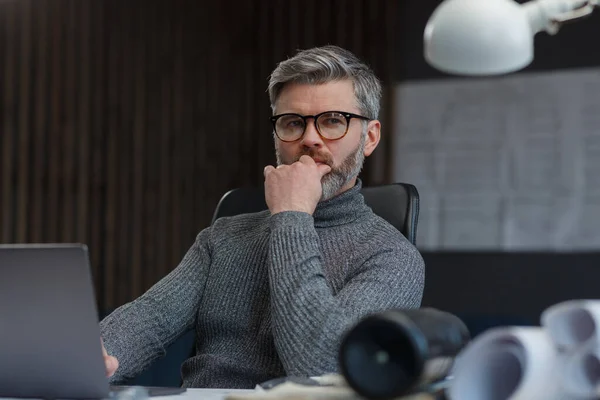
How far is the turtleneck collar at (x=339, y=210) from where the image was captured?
196 cm

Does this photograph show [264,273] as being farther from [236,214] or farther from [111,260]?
[111,260]

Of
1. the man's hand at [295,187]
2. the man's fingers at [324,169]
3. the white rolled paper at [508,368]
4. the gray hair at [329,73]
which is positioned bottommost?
the white rolled paper at [508,368]

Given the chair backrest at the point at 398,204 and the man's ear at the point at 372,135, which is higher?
the man's ear at the point at 372,135

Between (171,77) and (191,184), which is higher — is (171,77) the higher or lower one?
the higher one

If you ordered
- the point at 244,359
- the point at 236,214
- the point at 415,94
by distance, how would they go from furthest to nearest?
1. the point at 415,94
2. the point at 236,214
3. the point at 244,359

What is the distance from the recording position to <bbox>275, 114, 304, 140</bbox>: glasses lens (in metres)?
1.91

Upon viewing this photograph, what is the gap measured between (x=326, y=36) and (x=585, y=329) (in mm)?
3833

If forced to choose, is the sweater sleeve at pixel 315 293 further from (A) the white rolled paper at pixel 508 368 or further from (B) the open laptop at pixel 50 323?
(A) the white rolled paper at pixel 508 368

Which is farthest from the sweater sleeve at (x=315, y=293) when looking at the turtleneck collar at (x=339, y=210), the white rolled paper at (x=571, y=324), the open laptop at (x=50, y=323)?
the white rolled paper at (x=571, y=324)

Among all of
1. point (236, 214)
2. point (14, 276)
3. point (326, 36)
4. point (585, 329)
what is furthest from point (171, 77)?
point (585, 329)

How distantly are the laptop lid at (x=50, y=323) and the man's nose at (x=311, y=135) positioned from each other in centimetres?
85

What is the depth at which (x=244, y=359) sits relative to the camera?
5.97 feet

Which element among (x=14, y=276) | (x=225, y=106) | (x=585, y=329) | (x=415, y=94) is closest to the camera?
(x=585, y=329)

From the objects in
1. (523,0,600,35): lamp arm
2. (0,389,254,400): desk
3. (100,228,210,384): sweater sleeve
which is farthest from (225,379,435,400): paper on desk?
(100,228,210,384): sweater sleeve
